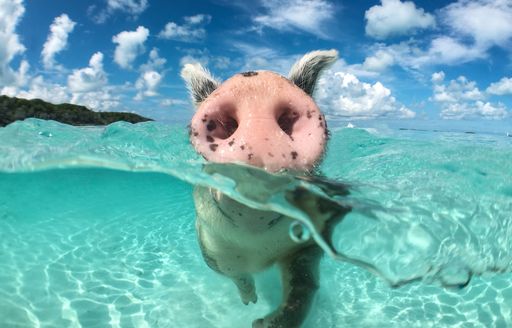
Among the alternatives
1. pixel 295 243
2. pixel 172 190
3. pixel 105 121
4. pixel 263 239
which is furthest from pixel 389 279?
pixel 105 121

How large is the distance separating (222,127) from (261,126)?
0.33 metres

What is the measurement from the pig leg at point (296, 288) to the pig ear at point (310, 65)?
1.45m

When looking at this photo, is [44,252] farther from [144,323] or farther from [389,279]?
[389,279]

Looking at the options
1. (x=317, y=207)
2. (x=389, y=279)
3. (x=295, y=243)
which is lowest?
(x=389, y=279)

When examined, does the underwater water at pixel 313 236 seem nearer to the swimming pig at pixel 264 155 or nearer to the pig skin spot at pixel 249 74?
the swimming pig at pixel 264 155

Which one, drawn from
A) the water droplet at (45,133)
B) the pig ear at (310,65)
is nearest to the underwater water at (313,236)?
the pig ear at (310,65)

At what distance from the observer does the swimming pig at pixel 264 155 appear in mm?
2383

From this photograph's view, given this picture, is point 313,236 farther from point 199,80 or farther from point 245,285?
point 199,80

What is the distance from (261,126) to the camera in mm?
2383

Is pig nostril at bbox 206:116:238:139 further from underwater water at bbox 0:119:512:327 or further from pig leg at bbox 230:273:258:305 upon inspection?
pig leg at bbox 230:273:258:305

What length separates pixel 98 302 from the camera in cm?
463

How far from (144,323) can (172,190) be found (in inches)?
262

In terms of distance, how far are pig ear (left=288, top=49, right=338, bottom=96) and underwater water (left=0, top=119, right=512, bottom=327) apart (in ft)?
3.19

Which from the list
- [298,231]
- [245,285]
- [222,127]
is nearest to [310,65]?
[222,127]
